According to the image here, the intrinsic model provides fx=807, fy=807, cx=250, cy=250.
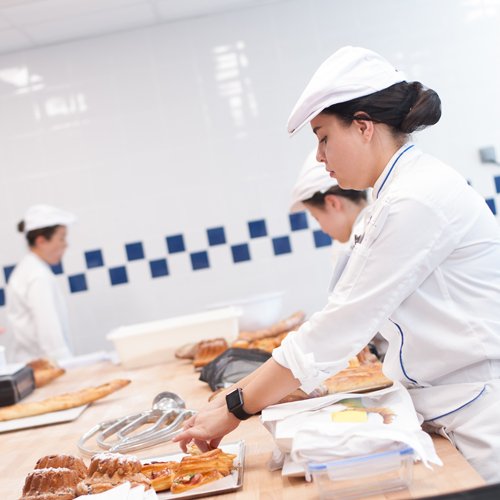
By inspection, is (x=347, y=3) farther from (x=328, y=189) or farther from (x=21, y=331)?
(x=21, y=331)

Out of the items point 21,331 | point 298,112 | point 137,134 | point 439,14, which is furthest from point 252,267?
point 298,112

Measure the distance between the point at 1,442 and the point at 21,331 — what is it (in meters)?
2.60

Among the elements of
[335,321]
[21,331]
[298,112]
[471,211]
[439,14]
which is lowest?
[21,331]

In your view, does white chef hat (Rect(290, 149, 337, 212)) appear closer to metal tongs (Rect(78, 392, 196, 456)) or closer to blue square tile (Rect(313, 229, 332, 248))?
metal tongs (Rect(78, 392, 196, 456))

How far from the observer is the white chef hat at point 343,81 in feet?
5.90

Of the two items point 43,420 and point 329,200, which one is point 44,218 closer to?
point 329,200

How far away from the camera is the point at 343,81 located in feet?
5.90

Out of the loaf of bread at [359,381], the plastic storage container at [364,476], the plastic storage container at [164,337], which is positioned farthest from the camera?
the plastic storage container at [164,337]

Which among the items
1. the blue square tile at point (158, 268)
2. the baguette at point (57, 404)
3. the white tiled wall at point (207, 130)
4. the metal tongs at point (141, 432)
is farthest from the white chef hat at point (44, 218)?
the metal tongs at point (141, 432)

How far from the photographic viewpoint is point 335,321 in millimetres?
1715

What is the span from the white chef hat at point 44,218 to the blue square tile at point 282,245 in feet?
4.26

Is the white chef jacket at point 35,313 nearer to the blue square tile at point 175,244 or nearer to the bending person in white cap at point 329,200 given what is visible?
the blue square tile at point 175,244

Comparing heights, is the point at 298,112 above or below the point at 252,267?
above

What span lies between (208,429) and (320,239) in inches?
140
